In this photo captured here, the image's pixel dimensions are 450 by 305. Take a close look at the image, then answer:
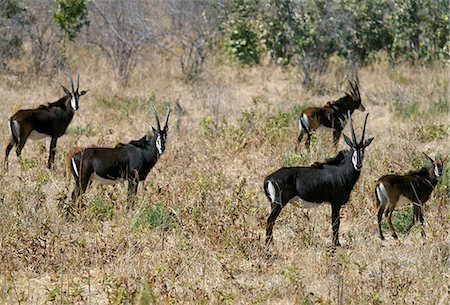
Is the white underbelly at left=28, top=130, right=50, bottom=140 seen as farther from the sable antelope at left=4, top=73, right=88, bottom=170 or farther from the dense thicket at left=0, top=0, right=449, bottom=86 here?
the dense thicket at left=0, top=0, right=449, bottom=86

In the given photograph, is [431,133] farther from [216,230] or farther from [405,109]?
[216,230]

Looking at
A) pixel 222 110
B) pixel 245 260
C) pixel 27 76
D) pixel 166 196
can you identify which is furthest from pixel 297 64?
pixel 245 260

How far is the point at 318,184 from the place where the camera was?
6.48m

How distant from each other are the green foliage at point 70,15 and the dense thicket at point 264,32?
24 millimetres

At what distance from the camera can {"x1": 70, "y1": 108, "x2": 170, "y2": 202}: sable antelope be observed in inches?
288

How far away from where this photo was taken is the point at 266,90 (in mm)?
15203

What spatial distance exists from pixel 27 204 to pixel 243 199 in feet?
6.60

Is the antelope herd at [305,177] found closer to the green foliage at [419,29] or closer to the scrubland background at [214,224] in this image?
the scrubland background at [214,224]

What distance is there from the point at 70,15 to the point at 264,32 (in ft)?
15.3

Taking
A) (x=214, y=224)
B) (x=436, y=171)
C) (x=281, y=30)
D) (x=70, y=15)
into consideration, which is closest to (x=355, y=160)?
(x=436, y=171)

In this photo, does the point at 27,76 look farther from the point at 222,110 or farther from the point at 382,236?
the point at 382,236

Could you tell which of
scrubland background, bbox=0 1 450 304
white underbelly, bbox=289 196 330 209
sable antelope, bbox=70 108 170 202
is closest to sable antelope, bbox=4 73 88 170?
scrubland background, bbox=0 1 450 304

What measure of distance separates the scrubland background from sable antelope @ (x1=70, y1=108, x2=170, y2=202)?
0.18 meters

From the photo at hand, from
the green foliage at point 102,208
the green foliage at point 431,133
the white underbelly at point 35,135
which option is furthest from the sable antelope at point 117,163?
the green foliage at point 431,133
